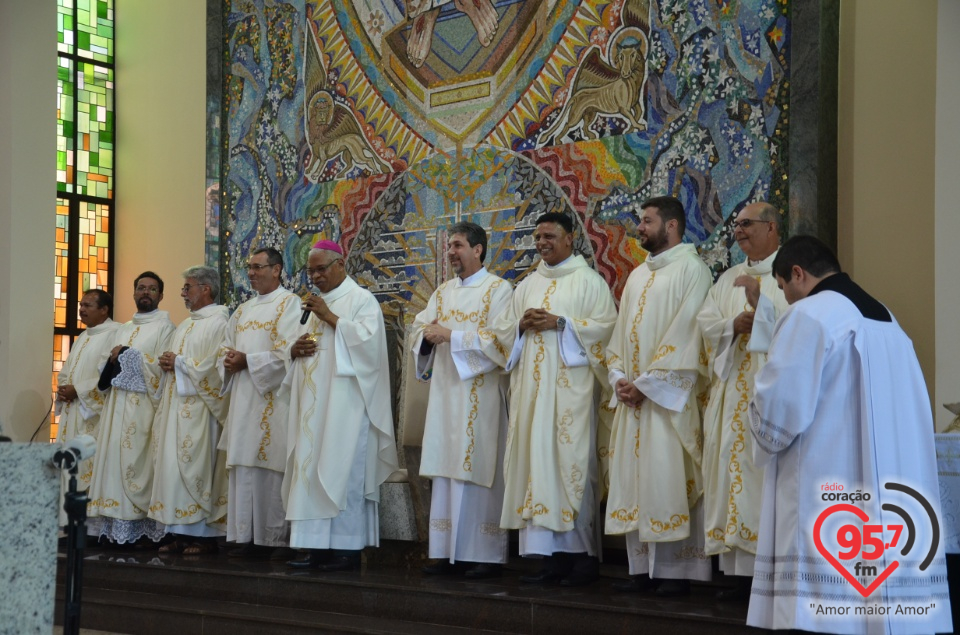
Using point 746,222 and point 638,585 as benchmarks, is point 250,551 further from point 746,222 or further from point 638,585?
point 746,222

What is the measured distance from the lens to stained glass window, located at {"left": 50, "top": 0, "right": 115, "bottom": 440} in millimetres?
11383

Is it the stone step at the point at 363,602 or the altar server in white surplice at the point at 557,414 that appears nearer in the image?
the stone step at the point at 363,602

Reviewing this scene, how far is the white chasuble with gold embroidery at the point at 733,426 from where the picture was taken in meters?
5.89

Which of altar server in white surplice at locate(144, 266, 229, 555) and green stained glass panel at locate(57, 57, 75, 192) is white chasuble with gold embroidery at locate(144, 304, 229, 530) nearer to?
altar server in white surplice at locate(144, 266, 229, 555)

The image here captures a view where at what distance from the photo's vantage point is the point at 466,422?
289 inches

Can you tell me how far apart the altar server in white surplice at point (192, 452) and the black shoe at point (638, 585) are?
3490mm

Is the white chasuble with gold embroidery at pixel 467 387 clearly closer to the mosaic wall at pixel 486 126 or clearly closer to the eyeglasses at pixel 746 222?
the mosaic wall at pixel 486 126

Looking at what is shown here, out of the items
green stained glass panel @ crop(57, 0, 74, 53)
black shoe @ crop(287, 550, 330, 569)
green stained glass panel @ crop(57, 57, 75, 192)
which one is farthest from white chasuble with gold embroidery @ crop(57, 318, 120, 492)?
green stained glass panel @ crop(57, 0, 74, 53)

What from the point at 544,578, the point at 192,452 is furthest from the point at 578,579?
the point at 192,452

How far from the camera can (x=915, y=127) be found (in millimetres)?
6852

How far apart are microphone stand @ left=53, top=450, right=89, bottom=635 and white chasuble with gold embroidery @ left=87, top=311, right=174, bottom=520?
184 inches

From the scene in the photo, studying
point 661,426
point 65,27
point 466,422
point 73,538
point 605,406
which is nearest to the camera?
point 73,538

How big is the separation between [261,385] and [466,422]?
182cm

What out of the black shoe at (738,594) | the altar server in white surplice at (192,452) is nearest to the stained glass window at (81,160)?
the altar server in white surplice at (192,452)
